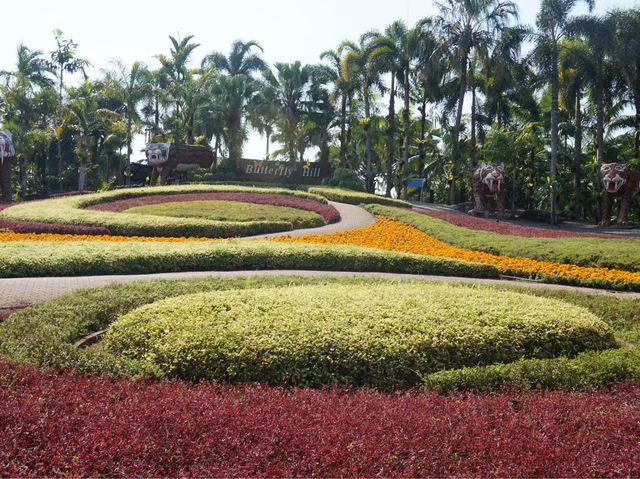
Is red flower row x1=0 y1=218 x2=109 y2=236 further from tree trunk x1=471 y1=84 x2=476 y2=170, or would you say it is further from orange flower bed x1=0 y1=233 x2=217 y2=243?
tree trunk x1=471 y1=84 x2=476 y2=170

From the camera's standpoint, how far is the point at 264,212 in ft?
73.8

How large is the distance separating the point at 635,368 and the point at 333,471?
378cm

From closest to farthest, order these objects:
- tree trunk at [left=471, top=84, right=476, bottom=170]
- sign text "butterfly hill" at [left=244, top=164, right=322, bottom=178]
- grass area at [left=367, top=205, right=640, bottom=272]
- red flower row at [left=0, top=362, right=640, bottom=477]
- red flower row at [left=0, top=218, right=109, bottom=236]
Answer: red flower row at [left=0, top=362, right=640, bottom=477] → grass area at [left=367, top=205, right=640, bottom=272] → red flower row at [left=0, top=218, right=109, bottom=236] → tree trunk at [left=471, top=84, right=476, bottom=170] → sign text "butterfly hill" at [left=244, top=164, right=322, bottom=178]

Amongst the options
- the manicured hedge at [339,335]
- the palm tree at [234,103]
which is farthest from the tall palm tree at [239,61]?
the manicured hedge at [339,335]

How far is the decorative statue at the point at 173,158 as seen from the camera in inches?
1326

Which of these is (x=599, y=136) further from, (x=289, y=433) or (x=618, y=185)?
(x=289, y=433)

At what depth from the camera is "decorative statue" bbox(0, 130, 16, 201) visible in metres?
27.2

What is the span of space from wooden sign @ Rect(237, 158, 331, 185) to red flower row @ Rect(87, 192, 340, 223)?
29.1 feet

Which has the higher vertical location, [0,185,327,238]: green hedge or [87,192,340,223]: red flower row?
[87,192,340,223]: red flower row

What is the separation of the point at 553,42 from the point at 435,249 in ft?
62.3

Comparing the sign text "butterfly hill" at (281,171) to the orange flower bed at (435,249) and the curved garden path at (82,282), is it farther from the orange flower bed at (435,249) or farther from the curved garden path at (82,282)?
the curved garden path at (82,282)

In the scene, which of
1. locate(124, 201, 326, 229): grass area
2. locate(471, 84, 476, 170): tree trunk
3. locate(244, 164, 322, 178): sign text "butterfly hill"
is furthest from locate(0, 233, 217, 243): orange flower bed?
locate(471, 84, 476, 170): tree trunk

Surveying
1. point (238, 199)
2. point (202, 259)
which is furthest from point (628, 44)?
point (202, 259)

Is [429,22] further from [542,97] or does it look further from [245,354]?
[245,354]
